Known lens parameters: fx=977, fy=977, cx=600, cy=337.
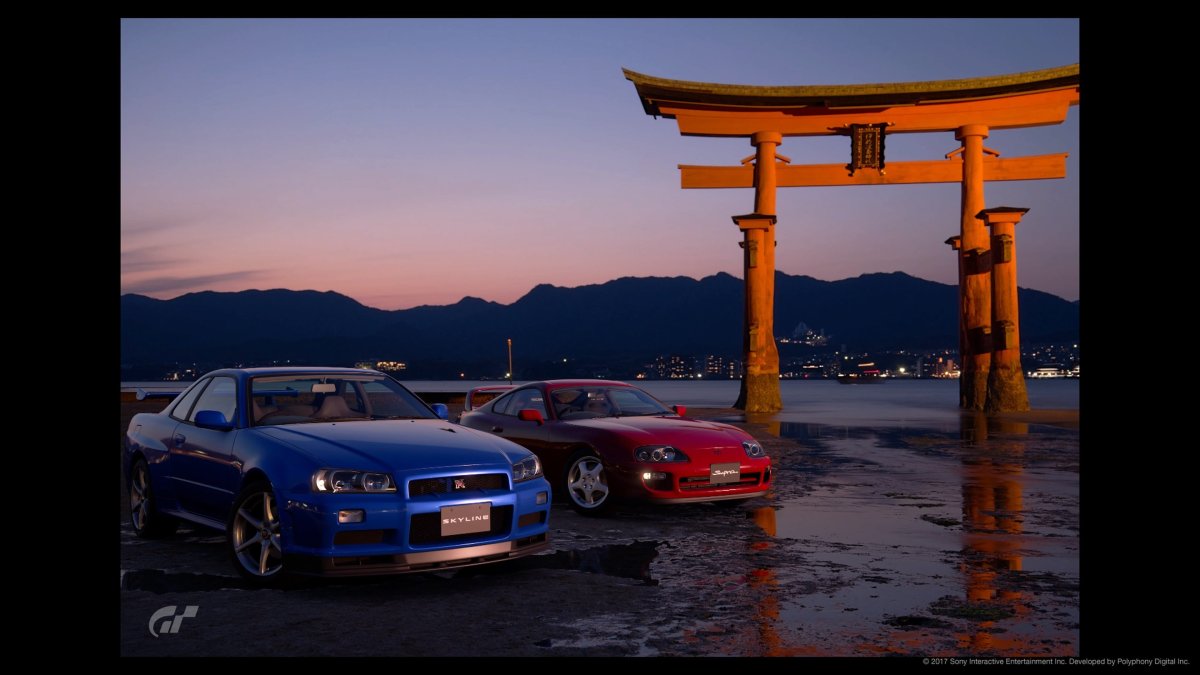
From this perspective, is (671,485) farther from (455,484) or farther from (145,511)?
(145,511)

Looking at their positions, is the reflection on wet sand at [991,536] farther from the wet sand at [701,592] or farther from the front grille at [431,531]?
the front grille at [431,531]

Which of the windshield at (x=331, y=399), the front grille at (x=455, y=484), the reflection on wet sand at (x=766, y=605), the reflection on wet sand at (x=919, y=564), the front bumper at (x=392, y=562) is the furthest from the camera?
the windshield at (x=331, y=399)

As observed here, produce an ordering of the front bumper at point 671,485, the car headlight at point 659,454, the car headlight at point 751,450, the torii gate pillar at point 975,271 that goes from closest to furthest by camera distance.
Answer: the front bumper at point 671,485 < the car headlight at point 659,454 < the car headlight at point 751,450 < the torii gate pillar at point 975,271

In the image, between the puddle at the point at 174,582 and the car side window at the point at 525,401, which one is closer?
the puddle at the point at 174,582

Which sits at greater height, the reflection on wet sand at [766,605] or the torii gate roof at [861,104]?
the torii gate roof at [861,104]

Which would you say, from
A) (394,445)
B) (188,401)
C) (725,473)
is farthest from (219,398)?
(725,473)

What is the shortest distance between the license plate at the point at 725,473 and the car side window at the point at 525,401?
2.13 meters

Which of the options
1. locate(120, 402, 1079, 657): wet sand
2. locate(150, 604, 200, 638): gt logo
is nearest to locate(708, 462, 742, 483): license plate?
locate(120, 402, 1079, 657): wet sand

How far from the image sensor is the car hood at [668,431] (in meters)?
9.29

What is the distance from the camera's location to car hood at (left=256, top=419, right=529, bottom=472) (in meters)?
6.15

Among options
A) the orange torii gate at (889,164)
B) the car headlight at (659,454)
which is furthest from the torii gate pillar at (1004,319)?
the car headlight at (659,454)

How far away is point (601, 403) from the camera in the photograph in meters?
10.7

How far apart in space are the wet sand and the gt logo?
0.06m
